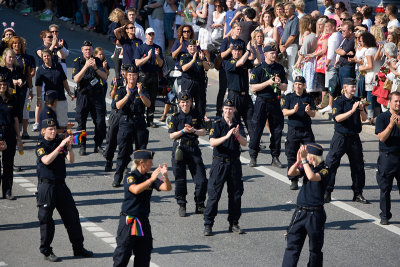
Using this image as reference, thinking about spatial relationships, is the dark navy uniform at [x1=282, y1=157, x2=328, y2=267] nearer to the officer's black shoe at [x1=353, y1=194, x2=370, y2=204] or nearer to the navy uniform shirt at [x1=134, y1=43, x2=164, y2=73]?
the officer's black shoe at [x1=353, y1=194, x2=370, y2=204]

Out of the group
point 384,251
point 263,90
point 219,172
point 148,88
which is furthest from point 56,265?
point 148,88

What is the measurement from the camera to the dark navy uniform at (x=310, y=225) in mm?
10828

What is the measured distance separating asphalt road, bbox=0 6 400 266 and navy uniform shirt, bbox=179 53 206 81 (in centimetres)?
189

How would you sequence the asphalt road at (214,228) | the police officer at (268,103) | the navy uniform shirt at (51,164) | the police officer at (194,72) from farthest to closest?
the police officer at (194,72), the police officer at (268,103), the asphalt road at (214,228), the navy uniform shirt at (51,164)

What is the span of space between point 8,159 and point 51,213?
264cm

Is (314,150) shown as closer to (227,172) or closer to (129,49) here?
(227,172)

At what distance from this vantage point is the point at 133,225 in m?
10.5

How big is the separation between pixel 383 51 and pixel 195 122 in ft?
20.3

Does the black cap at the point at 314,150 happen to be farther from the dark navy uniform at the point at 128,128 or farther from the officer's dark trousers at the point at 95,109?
the officer's dark trousers at the point at 95,109

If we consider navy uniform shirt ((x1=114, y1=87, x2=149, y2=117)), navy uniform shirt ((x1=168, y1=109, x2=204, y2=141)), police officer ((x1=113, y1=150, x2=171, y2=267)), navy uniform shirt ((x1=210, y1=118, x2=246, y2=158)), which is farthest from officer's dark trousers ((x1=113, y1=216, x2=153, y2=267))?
navy uniform shirt ((x1=114, y1=87, x2=149, y2=117))

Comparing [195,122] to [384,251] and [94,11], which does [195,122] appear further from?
[94,11]

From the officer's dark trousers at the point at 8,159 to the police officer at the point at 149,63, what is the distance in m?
4.67

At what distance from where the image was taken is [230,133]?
485 inches

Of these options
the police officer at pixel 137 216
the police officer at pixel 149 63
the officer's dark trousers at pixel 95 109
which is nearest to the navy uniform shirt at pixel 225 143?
the police officer at pixel 137 216
